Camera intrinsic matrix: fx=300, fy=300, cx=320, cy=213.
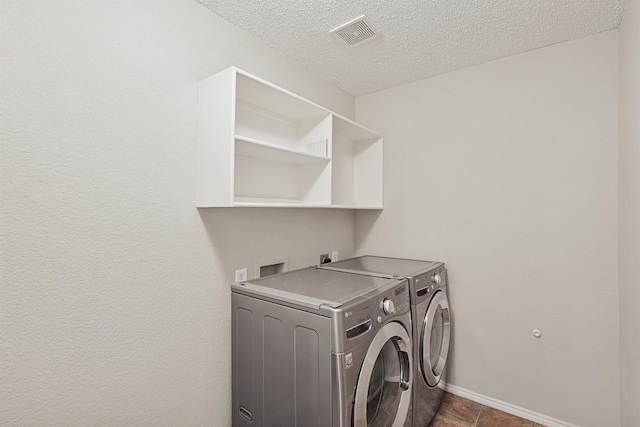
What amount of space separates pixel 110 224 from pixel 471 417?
2.36 m

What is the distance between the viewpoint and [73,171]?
3.67ft

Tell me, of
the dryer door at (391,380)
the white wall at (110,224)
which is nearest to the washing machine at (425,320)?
the dryer door at (391,380)

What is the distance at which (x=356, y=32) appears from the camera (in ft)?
5.79

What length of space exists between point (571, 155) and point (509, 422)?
172cm

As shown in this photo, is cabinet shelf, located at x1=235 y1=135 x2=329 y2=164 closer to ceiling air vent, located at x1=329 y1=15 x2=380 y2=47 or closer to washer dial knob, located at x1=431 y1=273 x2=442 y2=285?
ceiling air vent, located at x1=329 y1=15 x2=380 y2=47

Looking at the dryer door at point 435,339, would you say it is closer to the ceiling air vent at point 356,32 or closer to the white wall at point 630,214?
the white wall at point 630,214

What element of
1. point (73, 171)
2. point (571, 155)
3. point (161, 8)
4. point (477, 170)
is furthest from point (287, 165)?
point (571, 155)

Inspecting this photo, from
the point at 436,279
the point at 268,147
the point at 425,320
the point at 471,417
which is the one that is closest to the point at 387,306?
the point at 425,320

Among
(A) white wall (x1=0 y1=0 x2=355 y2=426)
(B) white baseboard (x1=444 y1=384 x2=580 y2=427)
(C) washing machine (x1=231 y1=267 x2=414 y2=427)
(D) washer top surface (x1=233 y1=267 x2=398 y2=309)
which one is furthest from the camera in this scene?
(B) white baseboard (x1=444 y1=384 x2=580 y2=427)

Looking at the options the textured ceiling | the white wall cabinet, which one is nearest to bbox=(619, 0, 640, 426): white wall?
the textured ceiling

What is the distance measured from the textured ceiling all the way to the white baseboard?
7.71 ft

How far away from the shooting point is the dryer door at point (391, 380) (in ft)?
4.61

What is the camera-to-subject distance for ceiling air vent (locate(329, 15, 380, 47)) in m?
1.68

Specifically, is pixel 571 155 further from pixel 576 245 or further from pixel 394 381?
pixel 394 381
